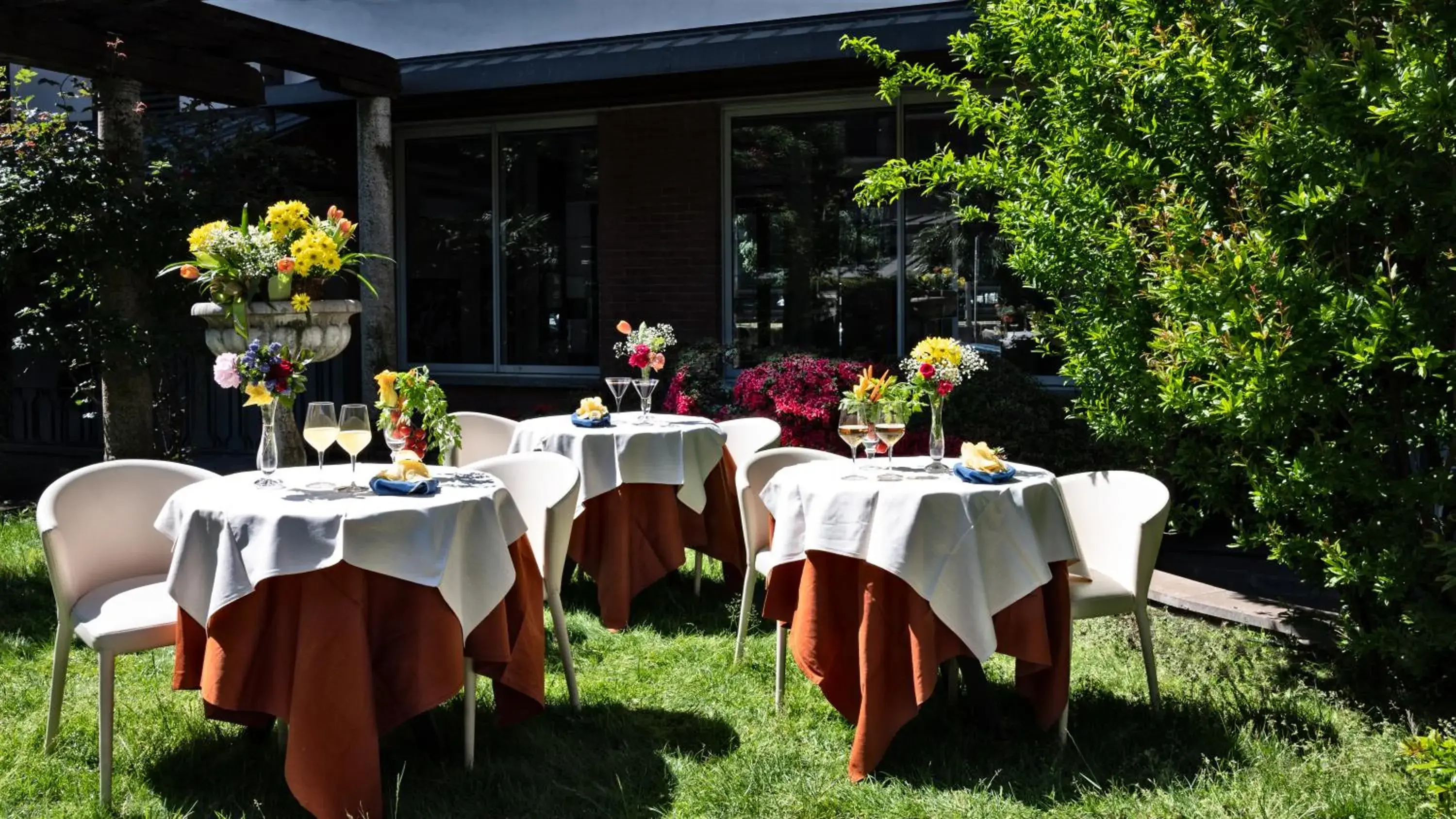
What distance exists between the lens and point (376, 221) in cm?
891

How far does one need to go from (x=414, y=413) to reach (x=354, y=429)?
1.56ft

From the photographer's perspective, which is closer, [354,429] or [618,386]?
[354,429]

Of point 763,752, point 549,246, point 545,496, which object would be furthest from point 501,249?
point 763,752

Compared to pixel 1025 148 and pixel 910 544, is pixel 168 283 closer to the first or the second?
pixel 1025 148

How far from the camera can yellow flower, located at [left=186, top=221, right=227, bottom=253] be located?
13.8 ft

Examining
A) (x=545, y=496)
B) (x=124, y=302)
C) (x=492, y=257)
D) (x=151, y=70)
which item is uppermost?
(x=151, y=70)

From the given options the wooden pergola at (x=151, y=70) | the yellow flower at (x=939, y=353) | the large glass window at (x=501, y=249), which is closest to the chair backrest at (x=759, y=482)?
the yellow flower at (x=939, y=353)

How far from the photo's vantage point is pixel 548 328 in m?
10.1

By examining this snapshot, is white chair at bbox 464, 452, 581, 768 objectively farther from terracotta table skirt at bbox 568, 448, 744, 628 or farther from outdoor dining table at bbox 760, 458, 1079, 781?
terracotta table skirt at bbox 568, 448, 744, 628

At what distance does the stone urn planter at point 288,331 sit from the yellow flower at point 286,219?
263mm

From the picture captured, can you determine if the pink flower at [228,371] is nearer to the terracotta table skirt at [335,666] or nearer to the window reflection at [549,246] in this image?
the terracotta table skirt at [335,666]

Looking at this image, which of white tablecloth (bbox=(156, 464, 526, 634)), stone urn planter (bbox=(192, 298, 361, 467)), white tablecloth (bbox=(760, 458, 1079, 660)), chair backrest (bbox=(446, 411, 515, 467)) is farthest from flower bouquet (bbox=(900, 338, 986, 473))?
chair backrest (bbox=(446, 411, 515, 467))

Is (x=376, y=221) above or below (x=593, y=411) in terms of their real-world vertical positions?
above

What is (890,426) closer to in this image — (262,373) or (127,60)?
(262,373)
